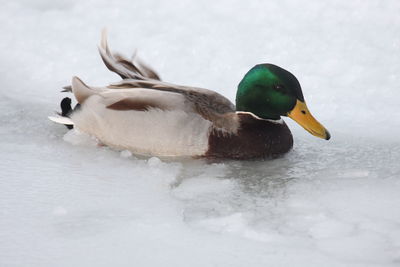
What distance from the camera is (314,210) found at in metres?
3.68

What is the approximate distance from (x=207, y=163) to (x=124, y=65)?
3.69ft

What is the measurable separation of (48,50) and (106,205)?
3.15 meters

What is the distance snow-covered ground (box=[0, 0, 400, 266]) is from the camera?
3.20m

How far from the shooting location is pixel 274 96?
4512 millimetres

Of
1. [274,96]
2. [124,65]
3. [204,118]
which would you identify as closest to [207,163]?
[204,118]

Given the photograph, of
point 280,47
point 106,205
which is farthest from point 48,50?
point 106,205

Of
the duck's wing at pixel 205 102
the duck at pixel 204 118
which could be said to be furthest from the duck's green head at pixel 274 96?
the duck's wing at pixel 205 102

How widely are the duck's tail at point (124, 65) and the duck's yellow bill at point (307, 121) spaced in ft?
3.70

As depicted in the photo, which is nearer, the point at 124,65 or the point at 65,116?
the point at 65,116

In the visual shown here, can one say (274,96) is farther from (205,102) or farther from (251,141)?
(205,102)

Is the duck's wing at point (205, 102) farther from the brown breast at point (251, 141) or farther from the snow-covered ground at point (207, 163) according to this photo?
the snow-covered ground at point (207, 163)

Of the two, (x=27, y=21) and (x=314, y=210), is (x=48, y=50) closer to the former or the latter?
(x=27, y=21)

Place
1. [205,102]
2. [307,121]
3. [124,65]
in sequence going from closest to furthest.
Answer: [307,121] → [205,102] → [124,65]

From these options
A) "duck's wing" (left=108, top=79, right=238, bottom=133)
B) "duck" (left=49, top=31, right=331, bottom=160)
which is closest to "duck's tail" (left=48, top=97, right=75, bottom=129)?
"duck" (left=49, top=31, right=331, bottom=160)
